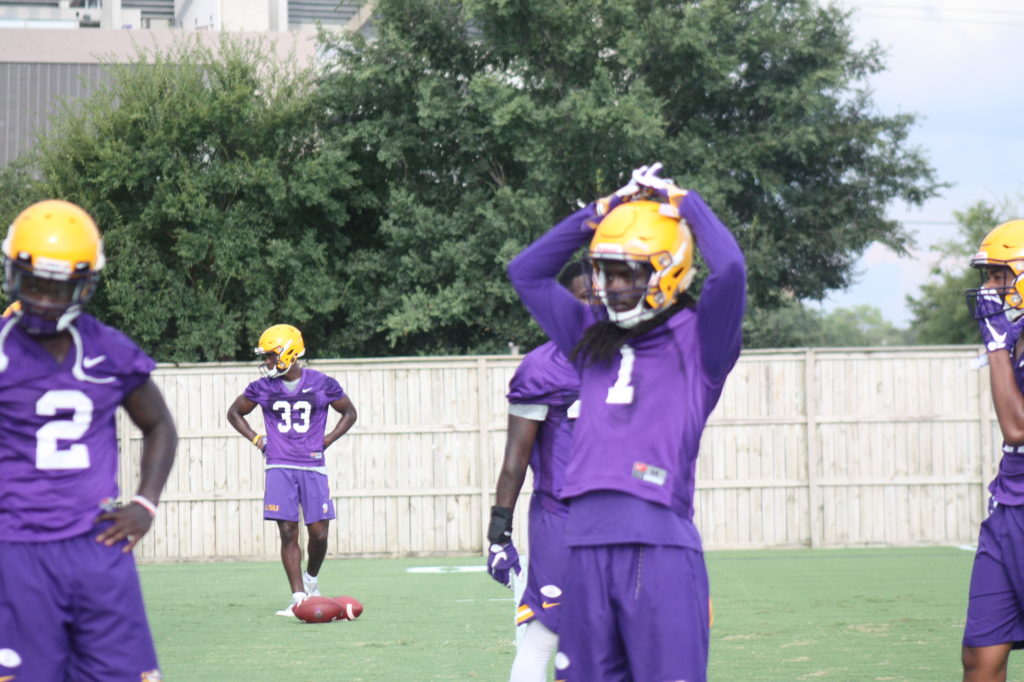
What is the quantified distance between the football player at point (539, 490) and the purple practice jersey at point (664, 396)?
1505mm

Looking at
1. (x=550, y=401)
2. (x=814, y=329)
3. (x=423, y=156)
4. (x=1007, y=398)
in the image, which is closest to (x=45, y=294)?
(x=550, y=401)

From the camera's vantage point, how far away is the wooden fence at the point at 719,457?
18.3m

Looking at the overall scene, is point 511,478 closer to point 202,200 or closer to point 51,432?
point 51,432

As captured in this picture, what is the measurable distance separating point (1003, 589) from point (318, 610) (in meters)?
6.65

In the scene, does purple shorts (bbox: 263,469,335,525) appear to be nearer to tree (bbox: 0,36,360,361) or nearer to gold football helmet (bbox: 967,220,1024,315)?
gold football helmet (bbox: 967,220,1024,315)

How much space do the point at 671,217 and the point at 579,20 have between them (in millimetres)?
21470

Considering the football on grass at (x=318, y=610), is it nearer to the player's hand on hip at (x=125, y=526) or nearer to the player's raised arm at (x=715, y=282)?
the player's hand on hip at (x=125, y=526)

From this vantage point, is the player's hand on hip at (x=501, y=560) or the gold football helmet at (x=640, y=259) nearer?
the gold football helmet at (x=640, y=259)

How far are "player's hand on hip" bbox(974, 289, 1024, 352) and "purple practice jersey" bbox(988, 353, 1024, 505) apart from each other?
119mm

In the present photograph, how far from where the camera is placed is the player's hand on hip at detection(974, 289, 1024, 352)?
5.82 meters

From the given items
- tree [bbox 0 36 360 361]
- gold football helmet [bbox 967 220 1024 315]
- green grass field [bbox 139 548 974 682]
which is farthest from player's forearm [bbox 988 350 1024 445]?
tree [bbox 0 36 360 361]

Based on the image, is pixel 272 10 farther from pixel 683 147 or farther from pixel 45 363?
pixel 45 363

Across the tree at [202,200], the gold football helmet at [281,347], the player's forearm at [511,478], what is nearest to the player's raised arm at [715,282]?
the player's forearm at [511,478]

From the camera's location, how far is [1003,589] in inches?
234
